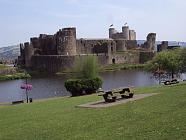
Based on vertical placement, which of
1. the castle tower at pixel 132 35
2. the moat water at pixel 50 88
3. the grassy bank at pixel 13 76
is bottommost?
the grassy bank at pixel 13 76

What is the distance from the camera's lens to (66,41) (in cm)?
10388

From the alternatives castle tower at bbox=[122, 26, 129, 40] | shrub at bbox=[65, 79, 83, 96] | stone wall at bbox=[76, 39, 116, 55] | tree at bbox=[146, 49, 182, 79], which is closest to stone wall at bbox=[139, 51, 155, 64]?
stone wall at bbox=[76, 39, 116, 55]

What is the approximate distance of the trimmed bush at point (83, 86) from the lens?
37938mm

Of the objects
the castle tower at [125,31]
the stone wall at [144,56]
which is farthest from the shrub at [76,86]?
the castle tower at [125,31]

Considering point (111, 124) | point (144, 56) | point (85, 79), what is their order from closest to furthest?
point (111, 124), point (85, 79), point (144, 56)

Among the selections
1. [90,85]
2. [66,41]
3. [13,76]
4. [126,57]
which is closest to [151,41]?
[126,57]

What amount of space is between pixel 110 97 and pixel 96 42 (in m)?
101

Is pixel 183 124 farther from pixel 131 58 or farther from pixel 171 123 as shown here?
pixel 131 58

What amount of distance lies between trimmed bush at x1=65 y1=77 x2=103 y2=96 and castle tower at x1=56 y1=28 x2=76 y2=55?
6566 centimetres

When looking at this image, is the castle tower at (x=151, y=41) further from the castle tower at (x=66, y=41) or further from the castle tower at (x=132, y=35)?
the castle tower at (x=66, y=41)

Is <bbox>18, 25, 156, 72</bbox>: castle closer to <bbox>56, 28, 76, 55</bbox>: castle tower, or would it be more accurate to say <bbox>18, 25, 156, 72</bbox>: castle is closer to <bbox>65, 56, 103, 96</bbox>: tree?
<bbox>56, 28, 76, 55</bbox>: castle tower

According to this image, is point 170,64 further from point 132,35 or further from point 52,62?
point 132,35

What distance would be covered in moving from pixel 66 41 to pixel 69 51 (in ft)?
8.79

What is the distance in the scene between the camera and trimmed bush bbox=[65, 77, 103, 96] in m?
37.9
